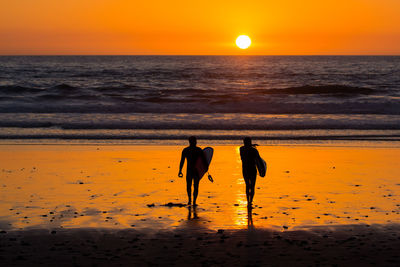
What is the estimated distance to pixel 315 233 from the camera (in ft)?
31.2

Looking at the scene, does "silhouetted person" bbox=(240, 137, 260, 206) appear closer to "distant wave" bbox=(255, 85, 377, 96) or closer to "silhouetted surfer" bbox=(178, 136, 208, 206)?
"silhouetted surfer" bbox=(178, 136, 208, 206)

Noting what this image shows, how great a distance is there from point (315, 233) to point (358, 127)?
69.5ft

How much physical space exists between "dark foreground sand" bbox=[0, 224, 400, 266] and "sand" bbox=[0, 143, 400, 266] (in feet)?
0.05

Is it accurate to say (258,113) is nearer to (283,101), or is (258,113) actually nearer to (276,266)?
(283,101)

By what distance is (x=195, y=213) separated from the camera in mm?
11141

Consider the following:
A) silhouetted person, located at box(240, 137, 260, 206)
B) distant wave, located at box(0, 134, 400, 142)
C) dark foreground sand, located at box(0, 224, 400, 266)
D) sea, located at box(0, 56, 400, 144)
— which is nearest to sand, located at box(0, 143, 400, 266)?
dark foreground sand, located at box(0, 224, 400, 266)

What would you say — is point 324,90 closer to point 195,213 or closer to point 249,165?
point 249,165

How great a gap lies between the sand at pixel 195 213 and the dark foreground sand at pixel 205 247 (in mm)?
16

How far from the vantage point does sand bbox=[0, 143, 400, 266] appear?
8.41 metres

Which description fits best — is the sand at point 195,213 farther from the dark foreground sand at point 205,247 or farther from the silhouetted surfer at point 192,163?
the silhouetted surfer at point 192,163

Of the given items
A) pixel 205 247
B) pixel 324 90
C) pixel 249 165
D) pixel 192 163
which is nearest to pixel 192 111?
pixel 324 90

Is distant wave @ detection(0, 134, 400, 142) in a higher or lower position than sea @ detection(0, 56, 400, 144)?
lower

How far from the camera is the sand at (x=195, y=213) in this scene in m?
8.41

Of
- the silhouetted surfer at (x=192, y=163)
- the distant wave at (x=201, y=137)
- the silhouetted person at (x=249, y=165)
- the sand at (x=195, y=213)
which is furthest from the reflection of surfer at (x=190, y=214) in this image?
the distant wave at (x=201, y=137)
